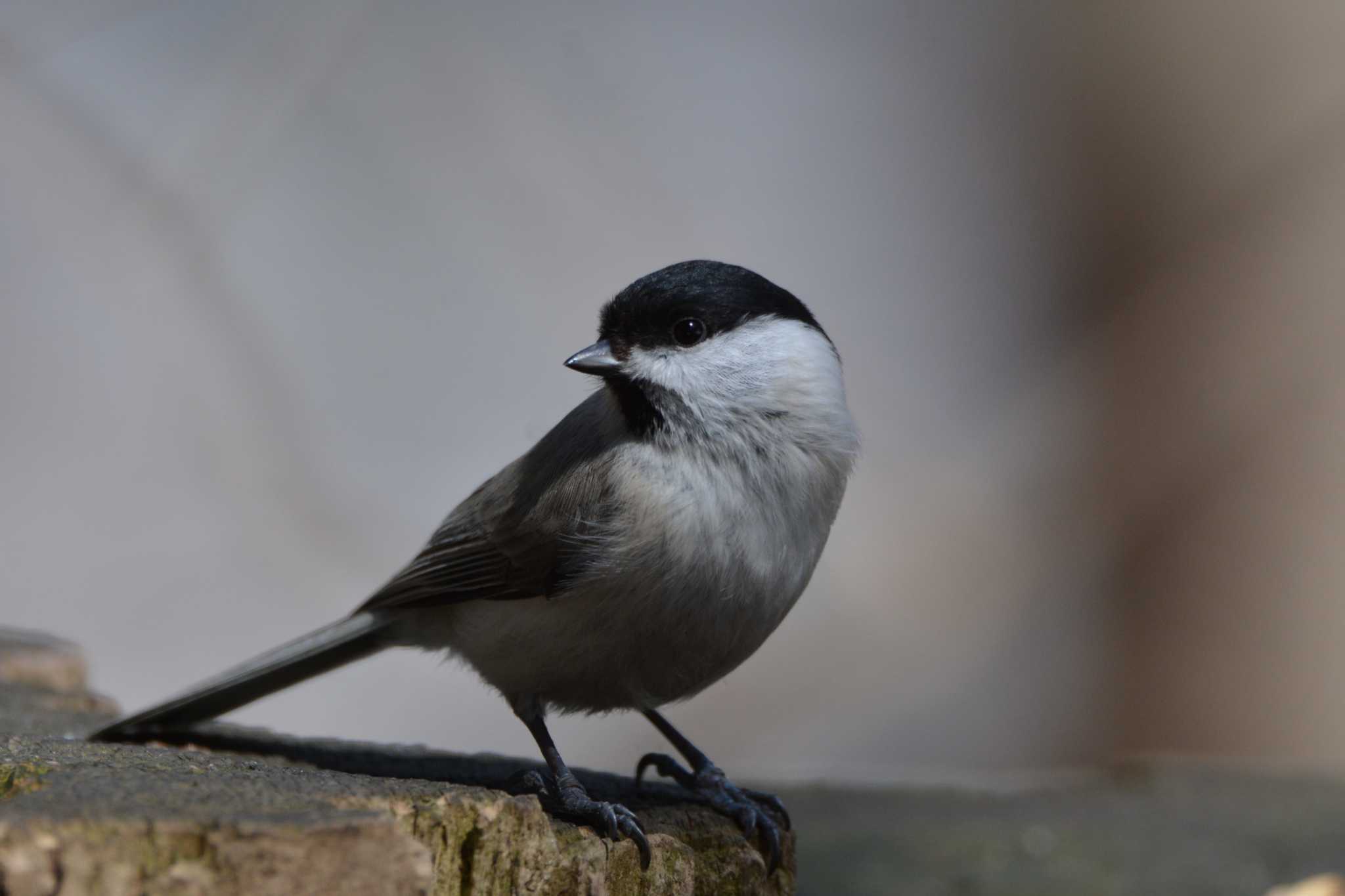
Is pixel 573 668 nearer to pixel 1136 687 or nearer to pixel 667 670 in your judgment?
pixel 667 670

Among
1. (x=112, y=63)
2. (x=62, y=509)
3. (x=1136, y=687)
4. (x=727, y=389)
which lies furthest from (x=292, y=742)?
(x=1136, y=687)

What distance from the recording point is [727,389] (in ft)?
6.50

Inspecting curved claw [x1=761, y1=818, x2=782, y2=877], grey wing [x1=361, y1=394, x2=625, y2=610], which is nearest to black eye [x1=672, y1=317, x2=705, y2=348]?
grey wing [x1=361, y1=394, x2=625, y2=610]

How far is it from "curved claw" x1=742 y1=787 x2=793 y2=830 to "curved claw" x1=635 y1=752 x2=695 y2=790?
0.10 m

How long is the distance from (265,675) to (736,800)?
86 cm

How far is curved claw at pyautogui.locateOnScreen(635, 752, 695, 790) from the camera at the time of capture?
2184 mm

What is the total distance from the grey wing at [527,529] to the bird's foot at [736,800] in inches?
15.5

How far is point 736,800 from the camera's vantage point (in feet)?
6.70

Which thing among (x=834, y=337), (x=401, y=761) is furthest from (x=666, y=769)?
(x=834, y=337)

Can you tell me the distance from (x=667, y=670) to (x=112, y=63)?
397cm

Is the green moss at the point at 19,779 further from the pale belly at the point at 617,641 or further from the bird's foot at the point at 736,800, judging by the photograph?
the bird's foot at the point at 736,800

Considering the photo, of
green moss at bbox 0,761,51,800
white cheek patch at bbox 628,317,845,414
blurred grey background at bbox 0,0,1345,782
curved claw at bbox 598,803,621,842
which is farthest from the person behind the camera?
blurred grey background at bbox 0,0,1345,782

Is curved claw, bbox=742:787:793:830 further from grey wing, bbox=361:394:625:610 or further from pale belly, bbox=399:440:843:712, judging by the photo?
grey wing, bbox=361:394:625:610

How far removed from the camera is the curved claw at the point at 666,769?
7.16ft
